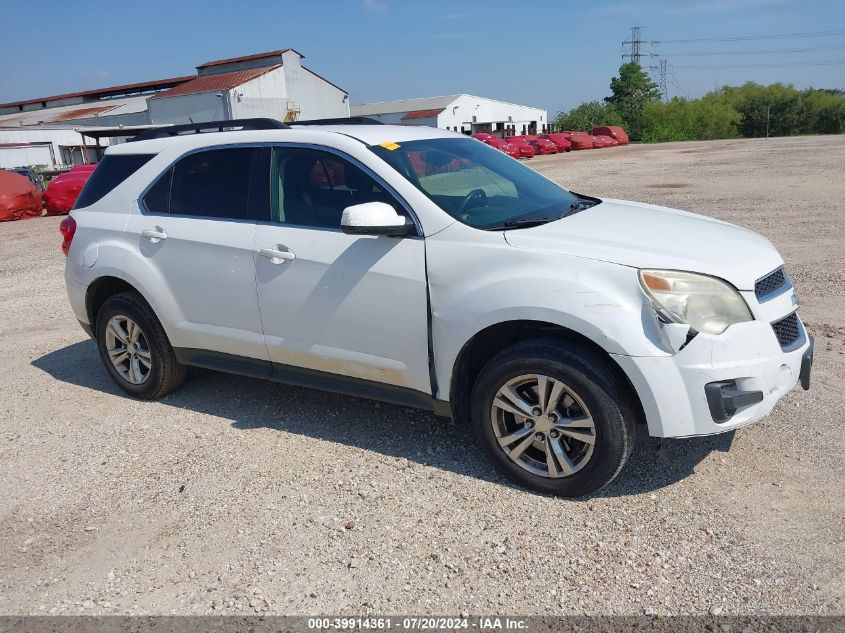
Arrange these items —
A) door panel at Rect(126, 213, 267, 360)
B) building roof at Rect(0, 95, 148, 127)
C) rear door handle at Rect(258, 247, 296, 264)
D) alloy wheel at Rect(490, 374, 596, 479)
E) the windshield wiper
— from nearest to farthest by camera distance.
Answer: alloy wheel at Rect(490, 374, 596, 479)
the windshield wiper
rear door handle at Rect(258, 247, 296, 264)
door panel at Rect(126, 213, 267, 360)
building roof at Rect(0, 95, 148, 127)

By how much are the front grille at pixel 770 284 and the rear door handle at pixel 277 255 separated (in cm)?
251

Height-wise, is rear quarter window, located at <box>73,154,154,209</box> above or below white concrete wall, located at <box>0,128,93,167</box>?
below

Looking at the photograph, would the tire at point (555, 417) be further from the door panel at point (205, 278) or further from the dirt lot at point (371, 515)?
the door panel at point (205, 278)

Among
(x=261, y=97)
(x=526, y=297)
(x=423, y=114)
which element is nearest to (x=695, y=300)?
(x=526, y=297)

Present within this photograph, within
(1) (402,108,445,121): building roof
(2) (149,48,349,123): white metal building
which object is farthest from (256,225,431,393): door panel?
(1) (402,108,445,121): building roof

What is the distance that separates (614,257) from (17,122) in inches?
Answer: 2437

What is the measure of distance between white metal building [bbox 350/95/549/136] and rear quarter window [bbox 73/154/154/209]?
56244 millimetres

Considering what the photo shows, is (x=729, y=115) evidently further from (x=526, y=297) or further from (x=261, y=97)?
(x=526, y=297)

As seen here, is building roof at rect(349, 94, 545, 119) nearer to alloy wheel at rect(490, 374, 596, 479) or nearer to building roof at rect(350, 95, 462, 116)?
building roof at rect(350, 95, 462, 116)

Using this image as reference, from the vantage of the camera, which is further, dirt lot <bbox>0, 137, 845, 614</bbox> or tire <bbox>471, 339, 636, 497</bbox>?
tire <bbox>471, 339, 636, 497</bbox>

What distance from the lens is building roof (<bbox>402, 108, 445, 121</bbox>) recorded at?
63.5 metres

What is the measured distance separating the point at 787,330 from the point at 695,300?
0.64 meters

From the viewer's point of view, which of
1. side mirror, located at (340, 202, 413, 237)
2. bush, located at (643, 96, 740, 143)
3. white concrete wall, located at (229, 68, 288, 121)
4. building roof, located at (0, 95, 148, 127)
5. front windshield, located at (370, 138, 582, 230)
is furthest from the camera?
bush, located at (643, 96, 740, 143)

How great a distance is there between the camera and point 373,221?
3660mm
